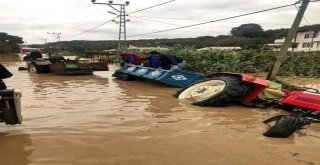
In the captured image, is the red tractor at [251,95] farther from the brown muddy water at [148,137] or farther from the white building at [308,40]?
the white building at [308,40]

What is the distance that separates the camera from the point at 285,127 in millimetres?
5957

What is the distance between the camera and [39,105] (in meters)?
9.34

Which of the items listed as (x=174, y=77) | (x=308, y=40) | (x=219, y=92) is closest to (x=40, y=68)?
(x=174, y=77)

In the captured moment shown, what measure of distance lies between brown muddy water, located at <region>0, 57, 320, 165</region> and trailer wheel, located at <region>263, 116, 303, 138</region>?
14cm

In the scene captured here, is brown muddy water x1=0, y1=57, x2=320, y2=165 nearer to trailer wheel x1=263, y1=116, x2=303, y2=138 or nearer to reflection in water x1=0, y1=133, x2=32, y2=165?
reflection in water x1=0, y1=133, x2=32, y2=165

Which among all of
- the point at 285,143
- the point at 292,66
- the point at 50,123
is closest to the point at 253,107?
the point at 285,143

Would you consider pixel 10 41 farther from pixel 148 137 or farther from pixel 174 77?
pixel 148 137

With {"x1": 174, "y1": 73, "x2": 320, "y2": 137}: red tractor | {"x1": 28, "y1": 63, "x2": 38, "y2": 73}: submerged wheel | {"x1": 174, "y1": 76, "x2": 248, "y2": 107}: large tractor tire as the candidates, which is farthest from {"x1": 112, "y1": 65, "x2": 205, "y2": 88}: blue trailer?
{"x1": 28, "y1": 63, "x2": 38, "y2": 73}: submerged wheel

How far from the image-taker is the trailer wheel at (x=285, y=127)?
5.88m

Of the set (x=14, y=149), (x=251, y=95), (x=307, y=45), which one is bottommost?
(x=14, y=149)

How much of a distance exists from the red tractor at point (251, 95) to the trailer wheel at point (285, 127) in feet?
2.31

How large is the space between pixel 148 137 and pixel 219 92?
3.35 meters

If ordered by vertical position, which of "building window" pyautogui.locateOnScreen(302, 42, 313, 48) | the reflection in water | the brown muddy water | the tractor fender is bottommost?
the reflection in water

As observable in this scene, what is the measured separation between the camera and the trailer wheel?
5879 mm
